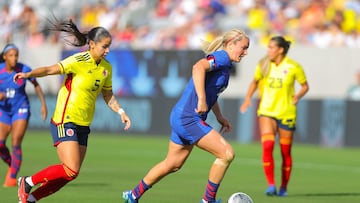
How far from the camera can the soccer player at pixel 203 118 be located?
1127 centimetres

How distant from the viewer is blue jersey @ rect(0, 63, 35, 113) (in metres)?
15.4

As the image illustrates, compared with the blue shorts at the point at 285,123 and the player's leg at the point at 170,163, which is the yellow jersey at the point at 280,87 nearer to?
the blue shorts at the point at 285,123

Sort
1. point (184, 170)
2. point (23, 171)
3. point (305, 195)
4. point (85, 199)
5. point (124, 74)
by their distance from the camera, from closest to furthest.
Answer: point (85, 199) → point (305, 195) → point (23, 171) → point (184, 170) → point (124, 74)

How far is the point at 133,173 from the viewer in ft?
58.1

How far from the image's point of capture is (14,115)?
15.4m

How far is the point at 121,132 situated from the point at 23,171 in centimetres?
1189

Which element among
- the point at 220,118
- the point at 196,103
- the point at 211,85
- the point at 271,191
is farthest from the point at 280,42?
the point at 196,103

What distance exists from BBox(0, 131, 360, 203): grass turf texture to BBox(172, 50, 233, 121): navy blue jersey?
2.10 metres

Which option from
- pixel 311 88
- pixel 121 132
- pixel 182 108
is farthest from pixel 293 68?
pixel 121 132

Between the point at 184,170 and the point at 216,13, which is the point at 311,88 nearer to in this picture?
the point at 216,13

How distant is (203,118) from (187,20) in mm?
19210

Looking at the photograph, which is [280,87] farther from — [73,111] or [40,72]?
[40,72]

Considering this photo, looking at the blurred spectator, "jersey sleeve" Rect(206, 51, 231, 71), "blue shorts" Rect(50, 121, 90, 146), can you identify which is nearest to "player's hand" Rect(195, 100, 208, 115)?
"jersey sleeve" Rect(206, 51, 231, 71)

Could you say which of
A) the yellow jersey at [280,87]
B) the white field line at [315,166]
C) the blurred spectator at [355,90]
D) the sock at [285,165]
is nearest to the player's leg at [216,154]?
the sock at [285,165]
